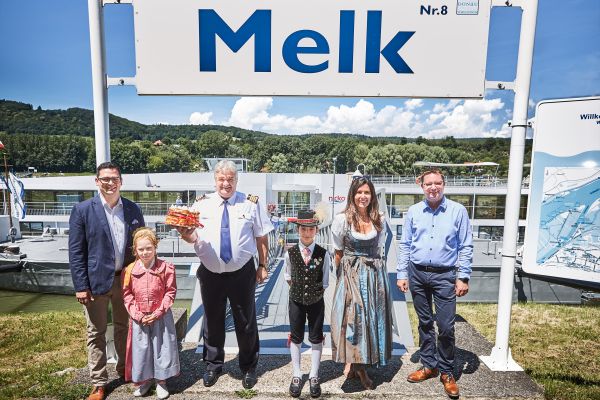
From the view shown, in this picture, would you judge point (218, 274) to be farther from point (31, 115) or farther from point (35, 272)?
point (31, 115)

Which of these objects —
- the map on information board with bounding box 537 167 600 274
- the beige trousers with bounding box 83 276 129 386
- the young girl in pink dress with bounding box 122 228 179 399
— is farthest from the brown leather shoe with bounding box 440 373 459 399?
the beige trousers with bounding box 83 276 129 386

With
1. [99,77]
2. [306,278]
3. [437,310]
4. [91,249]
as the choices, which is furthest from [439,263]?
[99,77]

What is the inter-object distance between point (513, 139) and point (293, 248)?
198 centimetres

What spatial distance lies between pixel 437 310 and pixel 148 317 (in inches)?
81.7

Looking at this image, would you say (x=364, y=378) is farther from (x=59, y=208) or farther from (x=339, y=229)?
(x=59, y=208)

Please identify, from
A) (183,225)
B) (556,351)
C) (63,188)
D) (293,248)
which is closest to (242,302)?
(293,248)

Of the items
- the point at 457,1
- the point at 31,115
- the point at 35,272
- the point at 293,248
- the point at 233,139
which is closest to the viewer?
the point at 293,248

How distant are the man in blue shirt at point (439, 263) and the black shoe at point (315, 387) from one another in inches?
28.8

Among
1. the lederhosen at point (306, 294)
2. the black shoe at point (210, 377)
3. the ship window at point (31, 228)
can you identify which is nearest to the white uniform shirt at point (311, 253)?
the lederhosen at point (306, 294)

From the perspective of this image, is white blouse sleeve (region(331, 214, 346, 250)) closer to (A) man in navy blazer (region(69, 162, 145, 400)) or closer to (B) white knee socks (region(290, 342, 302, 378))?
(B) white knee socks (region(290, 342, 302, 378))

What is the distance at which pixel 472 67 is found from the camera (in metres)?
2.72

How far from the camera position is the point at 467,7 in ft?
8.63

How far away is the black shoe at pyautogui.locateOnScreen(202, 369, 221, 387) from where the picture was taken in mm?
2427

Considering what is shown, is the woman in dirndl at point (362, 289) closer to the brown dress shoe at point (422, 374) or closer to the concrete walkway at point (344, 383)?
the concrete walkway at point (344, 383)
